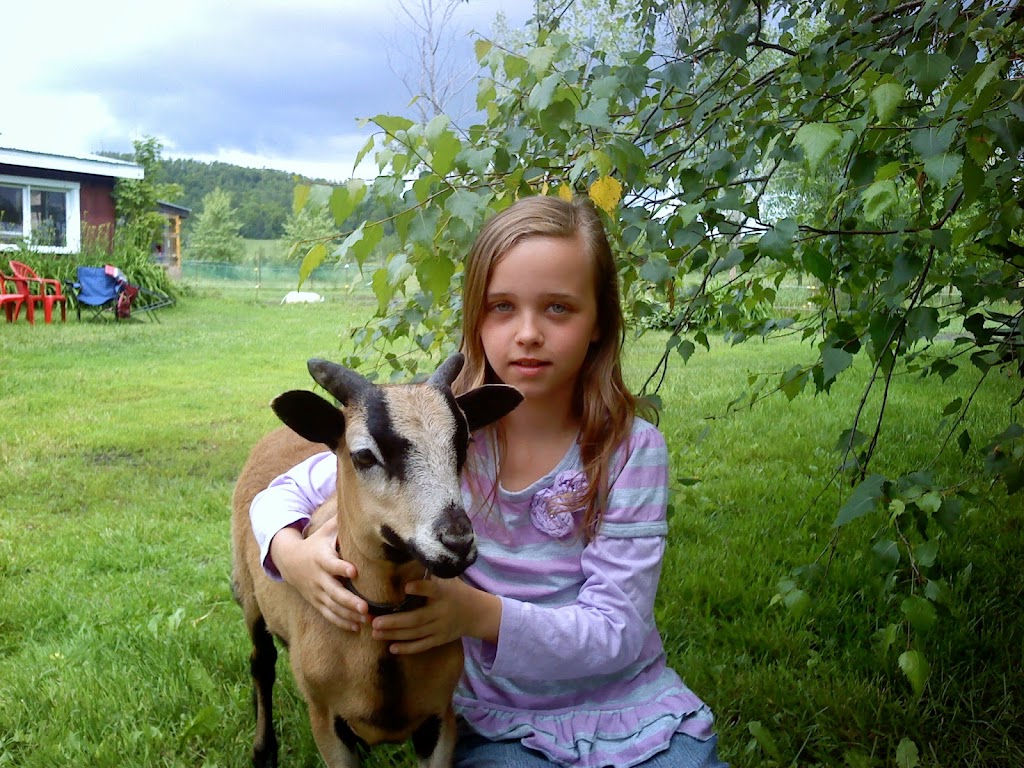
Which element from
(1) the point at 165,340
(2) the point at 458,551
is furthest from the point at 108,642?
(1) the point at 165,340

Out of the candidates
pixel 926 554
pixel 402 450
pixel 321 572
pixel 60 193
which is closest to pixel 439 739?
pixel 321 572

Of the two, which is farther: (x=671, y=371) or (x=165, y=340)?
(x=165, y=340)

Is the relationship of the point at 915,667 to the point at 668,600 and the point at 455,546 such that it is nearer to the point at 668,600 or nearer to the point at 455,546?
the point at 455,546

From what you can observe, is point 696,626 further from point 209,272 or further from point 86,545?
point 209,272

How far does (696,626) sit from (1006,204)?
5.76 ft

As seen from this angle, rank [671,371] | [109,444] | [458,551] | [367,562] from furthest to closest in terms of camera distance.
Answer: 1. [671,371]
2. [109,444]
3. [367,562]
4. [458,551]

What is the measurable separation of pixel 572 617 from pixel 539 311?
0.63 meters

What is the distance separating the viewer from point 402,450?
1.46 metres

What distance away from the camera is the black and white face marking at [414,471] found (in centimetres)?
133

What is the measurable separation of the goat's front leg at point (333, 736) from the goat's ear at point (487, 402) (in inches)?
26.9

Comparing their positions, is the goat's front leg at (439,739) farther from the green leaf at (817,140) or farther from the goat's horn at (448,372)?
the green leaf at (817,140)

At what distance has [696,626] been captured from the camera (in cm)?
311

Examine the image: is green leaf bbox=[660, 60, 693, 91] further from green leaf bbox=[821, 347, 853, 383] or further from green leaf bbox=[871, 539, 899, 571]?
green leaf bbox=[871, 539, 899, 571]

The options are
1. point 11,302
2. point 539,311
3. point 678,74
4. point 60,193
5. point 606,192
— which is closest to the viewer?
point 539,311
